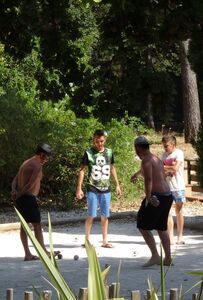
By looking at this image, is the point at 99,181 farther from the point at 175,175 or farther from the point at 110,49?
the point at 110,49

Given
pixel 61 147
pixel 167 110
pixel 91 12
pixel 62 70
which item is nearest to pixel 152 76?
pixel 167 110

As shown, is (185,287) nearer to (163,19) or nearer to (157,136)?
(163,19)

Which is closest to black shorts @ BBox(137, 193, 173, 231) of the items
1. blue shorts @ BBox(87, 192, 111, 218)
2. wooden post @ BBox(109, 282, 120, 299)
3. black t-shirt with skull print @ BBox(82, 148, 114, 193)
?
blue shorts @ BBox(87, 192, 111, 218)

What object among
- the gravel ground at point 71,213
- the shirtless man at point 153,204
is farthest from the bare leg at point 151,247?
the gravel ground at point 71,213

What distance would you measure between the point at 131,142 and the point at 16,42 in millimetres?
6273

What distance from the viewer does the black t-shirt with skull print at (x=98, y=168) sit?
11961mm

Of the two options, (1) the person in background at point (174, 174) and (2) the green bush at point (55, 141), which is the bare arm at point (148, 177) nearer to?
(1) the person in background at point (174, 174)

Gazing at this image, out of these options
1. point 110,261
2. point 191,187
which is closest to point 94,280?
point 110,261

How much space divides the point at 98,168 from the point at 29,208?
163cm

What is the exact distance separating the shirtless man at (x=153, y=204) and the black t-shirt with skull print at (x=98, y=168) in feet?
6.05

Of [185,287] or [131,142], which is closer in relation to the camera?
[185,287]

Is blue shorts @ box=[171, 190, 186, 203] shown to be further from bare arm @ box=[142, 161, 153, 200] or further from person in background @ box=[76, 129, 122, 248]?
bare arm @ box=[142, 161, 153, 200]

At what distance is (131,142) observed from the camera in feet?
57.1

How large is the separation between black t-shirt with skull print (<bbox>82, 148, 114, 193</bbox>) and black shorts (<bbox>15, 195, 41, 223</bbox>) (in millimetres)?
1342
